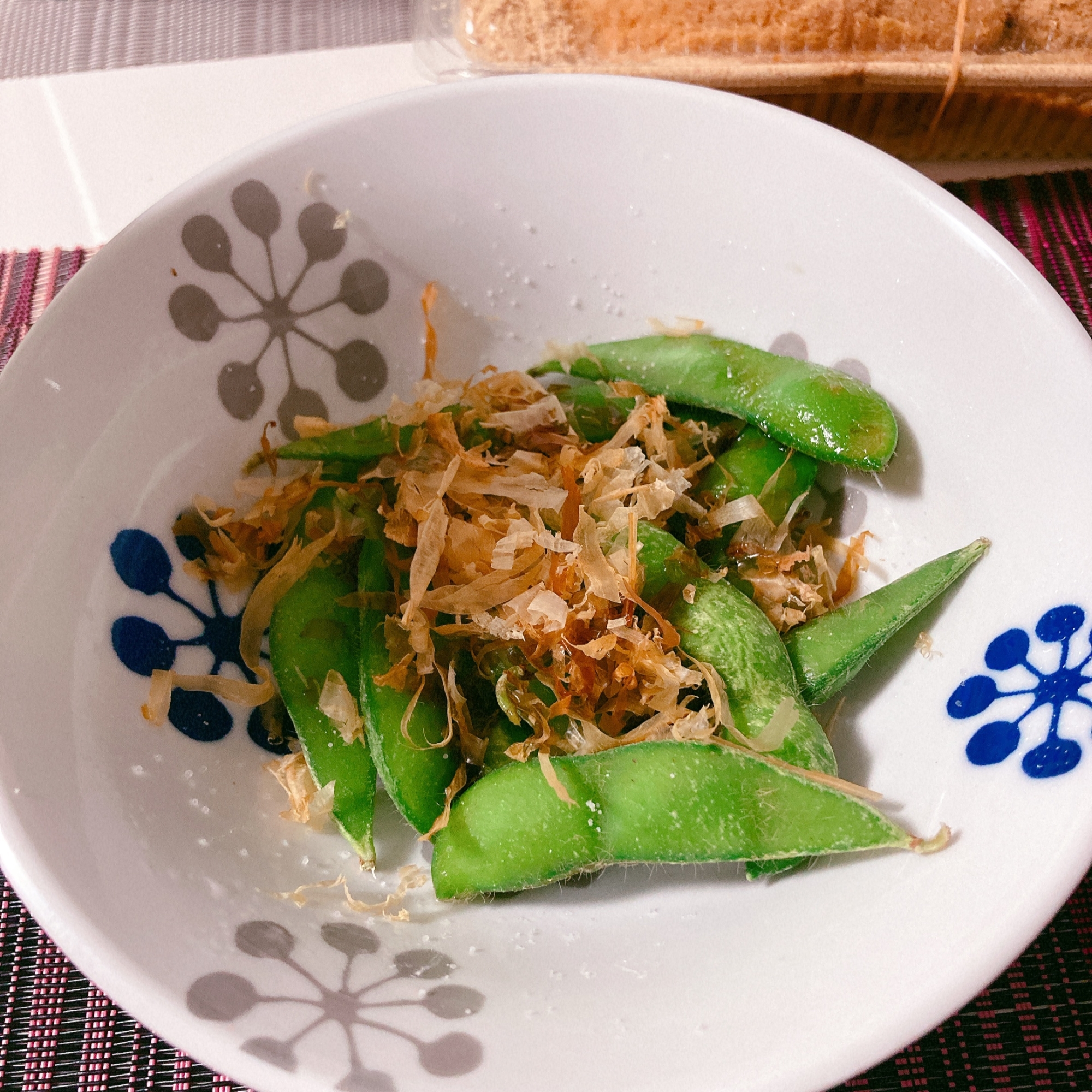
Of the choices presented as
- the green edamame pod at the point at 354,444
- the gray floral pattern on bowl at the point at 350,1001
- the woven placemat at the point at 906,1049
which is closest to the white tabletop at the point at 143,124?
the green edamame pod at the point at 354,444

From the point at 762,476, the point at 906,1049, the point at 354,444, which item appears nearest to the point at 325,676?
the point at 354,444

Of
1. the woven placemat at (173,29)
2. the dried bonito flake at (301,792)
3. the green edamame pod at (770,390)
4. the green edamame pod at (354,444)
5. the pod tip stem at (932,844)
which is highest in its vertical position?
the woven placemat at (173,29)

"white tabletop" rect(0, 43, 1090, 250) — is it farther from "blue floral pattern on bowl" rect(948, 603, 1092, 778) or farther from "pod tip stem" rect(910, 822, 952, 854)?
"pod tip stem" rect(910, 822, 952, 854)

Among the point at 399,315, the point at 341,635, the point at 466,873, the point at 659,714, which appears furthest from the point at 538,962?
the point at 399,315

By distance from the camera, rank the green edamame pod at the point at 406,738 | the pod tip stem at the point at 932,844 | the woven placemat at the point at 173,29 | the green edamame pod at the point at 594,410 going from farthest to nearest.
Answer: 1. the woven placemat at the point at 173,29
2. the green edamame pod at the point at 594,410
3. the green edamame pod at the point at 406,738
4. the pod tip stem at the point at 932,844

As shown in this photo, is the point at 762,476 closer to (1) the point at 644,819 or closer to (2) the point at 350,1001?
(1) the point at 644,819

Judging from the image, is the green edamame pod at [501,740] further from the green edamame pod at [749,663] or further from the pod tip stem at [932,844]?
the pod tip stem at [932,844]
